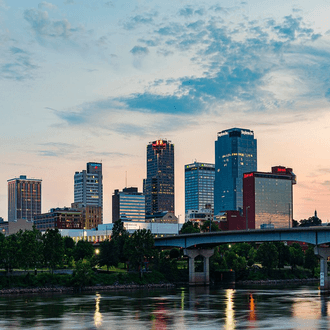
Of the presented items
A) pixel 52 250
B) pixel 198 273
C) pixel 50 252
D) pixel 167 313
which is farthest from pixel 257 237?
pixel 167 313

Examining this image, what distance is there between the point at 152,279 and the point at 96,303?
70.5 metres

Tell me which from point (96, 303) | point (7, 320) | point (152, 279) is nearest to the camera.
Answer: point (7, 320)

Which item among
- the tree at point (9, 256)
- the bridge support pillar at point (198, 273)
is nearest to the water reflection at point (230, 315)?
the tree at point (9, 256)

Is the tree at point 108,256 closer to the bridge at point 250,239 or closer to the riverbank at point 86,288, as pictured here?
the bridge at point 250,239

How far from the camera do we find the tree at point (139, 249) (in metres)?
183

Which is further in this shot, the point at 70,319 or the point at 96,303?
the point at 96,303

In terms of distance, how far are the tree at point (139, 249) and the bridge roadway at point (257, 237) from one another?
37.4 feet

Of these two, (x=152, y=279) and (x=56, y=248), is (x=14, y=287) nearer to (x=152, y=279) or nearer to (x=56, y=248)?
(x=56, y=248)

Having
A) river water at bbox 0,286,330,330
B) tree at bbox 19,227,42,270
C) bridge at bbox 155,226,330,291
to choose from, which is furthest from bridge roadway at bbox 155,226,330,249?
tree at bbox 19,227,42,270

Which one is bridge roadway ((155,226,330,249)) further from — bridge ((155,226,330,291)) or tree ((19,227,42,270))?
tree ((19,227,42,270))

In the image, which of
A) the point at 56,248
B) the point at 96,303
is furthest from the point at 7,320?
the point at 56,248

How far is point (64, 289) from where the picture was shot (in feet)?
503

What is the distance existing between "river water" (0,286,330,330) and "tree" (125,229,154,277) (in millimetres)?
59433

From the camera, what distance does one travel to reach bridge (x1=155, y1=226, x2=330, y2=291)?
502ft
